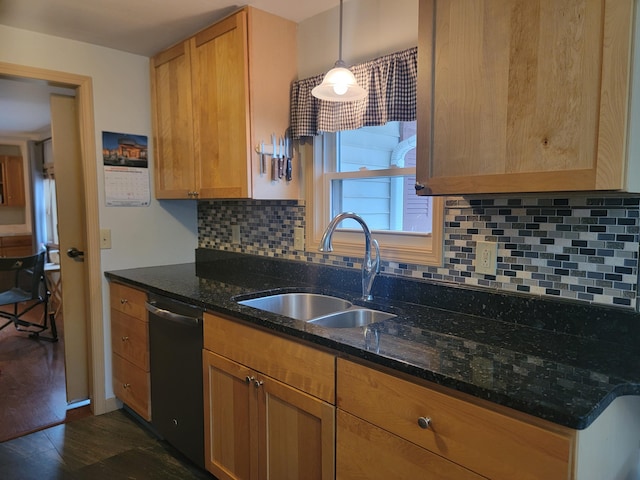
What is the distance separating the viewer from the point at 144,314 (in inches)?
89.1

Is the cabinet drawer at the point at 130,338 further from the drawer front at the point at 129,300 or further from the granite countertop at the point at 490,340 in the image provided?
the granite countertop at the point at 490,340

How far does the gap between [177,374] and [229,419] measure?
43 cm

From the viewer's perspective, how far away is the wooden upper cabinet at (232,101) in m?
2.04

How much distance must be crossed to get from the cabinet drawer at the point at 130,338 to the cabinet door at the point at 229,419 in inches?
23.8

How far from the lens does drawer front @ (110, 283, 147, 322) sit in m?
2.28

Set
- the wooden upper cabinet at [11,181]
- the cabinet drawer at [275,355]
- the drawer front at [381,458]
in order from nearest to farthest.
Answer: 1. the drawer front at [381,458]
2. the cabinet drawer at [275,355]
3. the wooden upper cabinet at [11,181]

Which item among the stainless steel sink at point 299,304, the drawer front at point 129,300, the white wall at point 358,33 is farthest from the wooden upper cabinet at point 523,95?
the drawer front at point 129,300

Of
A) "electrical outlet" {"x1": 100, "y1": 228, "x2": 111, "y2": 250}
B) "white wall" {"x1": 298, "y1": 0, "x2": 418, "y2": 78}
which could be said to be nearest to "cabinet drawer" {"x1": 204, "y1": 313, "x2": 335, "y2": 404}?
"electrical outlet" {"x1": 100, "y1": 228, "x2": 111, "y2": 250}

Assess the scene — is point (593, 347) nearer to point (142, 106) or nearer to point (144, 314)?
point (144, 314)

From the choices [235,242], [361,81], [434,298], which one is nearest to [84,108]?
[235,242]

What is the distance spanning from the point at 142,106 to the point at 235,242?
3.34ft

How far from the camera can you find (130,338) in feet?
7.89

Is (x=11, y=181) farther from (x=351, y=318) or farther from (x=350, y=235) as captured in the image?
(x=351, y=318)

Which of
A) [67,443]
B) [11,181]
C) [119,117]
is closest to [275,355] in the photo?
[67,443]
